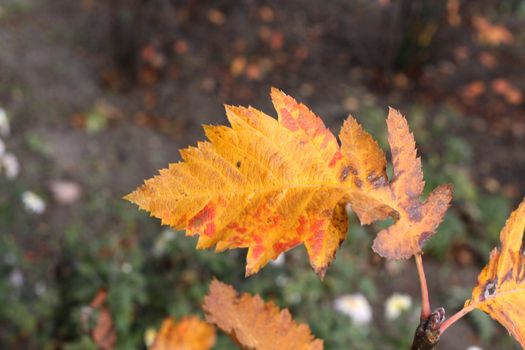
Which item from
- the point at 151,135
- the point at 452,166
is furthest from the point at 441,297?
the point at 151,135

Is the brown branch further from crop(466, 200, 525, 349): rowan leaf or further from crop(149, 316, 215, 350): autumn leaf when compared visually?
crop(149, 316, 215, 350): autumn leaf

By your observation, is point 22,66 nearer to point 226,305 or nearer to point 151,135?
point 151,135

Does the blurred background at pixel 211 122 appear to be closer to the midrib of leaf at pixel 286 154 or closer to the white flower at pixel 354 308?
the white flower at pixel 354 308

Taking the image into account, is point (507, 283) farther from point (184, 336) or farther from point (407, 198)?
point (184, 336)

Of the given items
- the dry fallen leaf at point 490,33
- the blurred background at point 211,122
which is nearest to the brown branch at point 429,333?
the blurred background at point 211,122

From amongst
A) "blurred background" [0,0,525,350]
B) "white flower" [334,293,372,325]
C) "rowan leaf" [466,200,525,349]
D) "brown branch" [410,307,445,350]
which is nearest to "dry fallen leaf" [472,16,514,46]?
"blurred background" [0,0,525,350]
